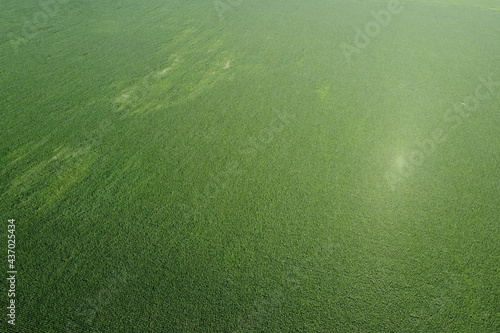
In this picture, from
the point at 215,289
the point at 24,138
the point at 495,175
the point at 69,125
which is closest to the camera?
the point at 215,289

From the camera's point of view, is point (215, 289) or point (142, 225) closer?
point (215, 289)

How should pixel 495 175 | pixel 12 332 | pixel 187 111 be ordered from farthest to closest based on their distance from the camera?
pixel 187 111 → pixel 495 175 → pixel 12 332

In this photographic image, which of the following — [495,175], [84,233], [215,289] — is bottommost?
Answer: [495,175]

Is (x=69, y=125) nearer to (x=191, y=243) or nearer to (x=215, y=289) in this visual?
(x=191, y=243)

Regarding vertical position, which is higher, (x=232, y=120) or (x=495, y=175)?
(x=232, y=120)

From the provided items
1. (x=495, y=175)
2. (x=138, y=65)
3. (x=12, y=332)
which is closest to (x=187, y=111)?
(x=138, y=65)

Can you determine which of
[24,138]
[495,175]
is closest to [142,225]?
[24,138]
